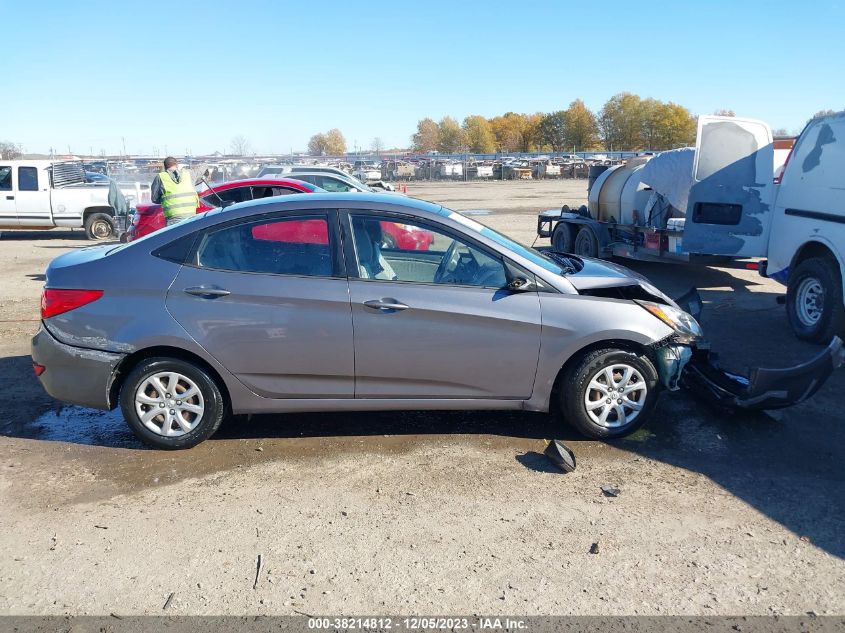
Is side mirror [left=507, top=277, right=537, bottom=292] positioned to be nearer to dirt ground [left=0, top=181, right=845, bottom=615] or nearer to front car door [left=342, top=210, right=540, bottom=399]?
front car door [left=342, top=210, right=540, bottom=399]

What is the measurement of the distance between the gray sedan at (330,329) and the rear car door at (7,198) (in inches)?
534

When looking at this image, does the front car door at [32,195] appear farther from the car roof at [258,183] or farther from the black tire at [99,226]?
the car roof at [258,183]

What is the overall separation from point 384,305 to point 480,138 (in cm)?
12198

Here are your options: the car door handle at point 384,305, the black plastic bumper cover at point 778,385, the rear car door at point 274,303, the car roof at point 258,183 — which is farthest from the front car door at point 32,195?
the black plastic bumper cover at point 778,385

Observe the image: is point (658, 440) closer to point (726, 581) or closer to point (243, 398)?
point (726, 581)

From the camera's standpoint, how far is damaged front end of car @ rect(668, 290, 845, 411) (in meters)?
4.71

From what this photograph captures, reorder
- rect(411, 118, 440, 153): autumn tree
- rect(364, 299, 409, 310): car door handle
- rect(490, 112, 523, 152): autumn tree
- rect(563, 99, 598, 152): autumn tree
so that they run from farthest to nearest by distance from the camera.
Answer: rect(411, 118, 440, 153): autumn tree
rect(490, 112, 523, 152): autumn tree
rect(563, 99, 598, 152): autumn tree
rect(364, 299, 409, 310): car door handle

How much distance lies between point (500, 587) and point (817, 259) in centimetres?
581

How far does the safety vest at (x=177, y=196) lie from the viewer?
9492 mm

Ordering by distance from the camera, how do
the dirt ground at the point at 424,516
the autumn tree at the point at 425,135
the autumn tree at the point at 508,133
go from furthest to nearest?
1. the autumn tree at the point at 425,135
2. the autumn tree at the point at 508,133
3. the dirt ground at the point at 424,516

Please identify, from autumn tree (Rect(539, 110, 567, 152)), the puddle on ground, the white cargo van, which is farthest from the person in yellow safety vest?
autumn tree (Rect(539, 110, 567, 152))

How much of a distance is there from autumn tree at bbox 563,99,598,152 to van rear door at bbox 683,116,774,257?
101 metres

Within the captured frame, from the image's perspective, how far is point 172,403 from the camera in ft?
→ 14.9

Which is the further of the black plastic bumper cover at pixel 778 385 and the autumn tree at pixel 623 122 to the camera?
the autumn tree at pixel 623 122
